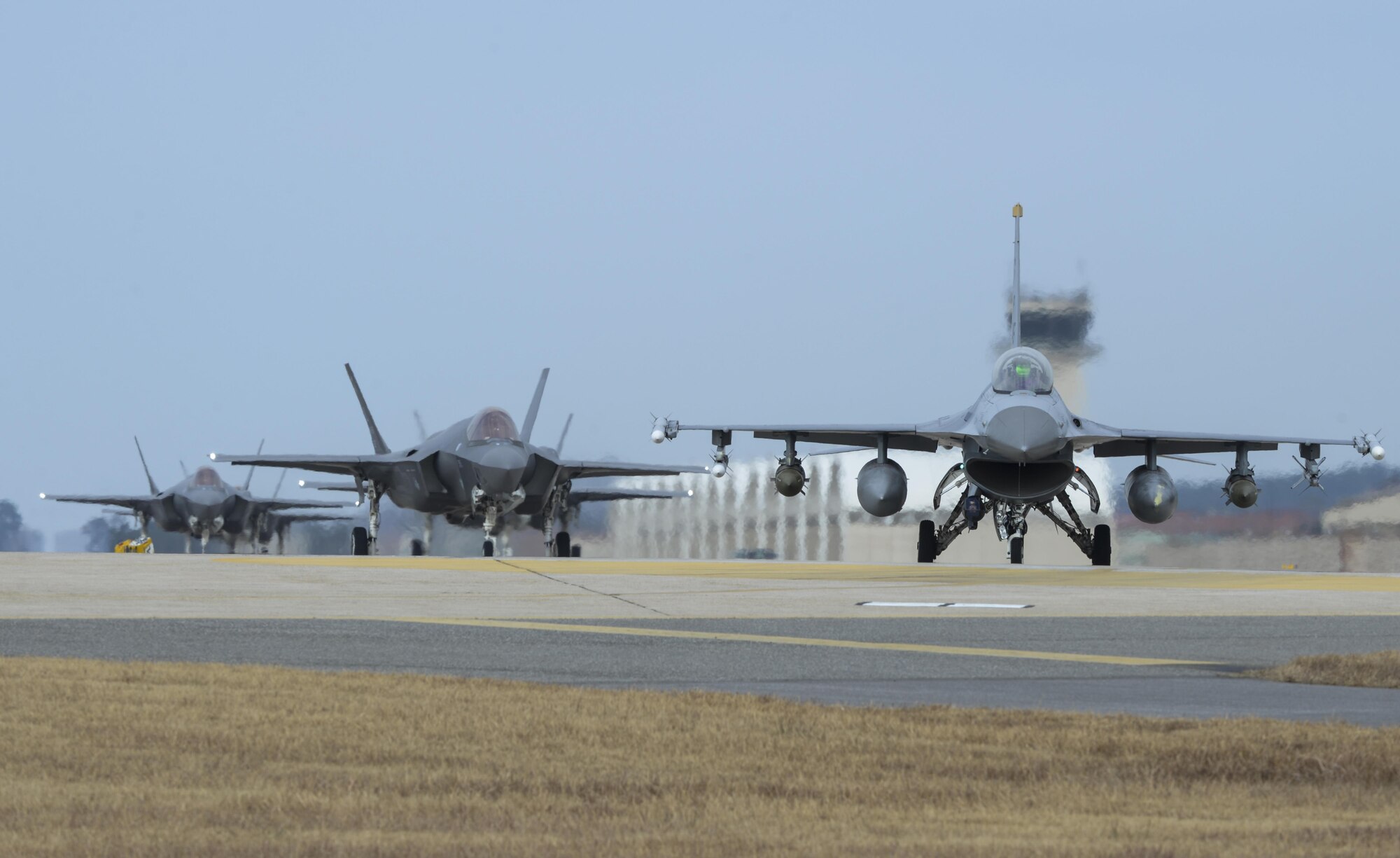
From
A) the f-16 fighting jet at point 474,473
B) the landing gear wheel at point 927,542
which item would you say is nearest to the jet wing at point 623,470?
the f-16 fighting jet at point 474,473

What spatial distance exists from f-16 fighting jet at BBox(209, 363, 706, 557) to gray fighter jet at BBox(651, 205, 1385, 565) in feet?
17.3

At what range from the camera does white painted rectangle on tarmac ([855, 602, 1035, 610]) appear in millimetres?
16969

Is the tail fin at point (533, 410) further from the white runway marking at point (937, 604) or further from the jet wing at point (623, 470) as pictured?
the white runway marking at point (937, 604)

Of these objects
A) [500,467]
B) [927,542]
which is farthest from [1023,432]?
[500,467]

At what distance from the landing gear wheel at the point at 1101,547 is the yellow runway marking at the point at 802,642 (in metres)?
20.3

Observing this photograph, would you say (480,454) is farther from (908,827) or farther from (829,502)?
(908,827)

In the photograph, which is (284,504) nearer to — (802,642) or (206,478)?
(206,478)

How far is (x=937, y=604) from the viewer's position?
17234mm

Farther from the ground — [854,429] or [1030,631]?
[854,429]

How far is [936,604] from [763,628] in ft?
11.9

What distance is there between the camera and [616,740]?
688 centimetres

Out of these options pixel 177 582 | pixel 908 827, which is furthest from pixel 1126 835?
pixel 177 582

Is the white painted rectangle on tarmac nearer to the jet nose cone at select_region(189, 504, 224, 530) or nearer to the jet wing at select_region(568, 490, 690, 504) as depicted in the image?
the jet wing at select_region(568, 490, 690, 504)

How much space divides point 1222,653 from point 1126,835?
7.24 m
